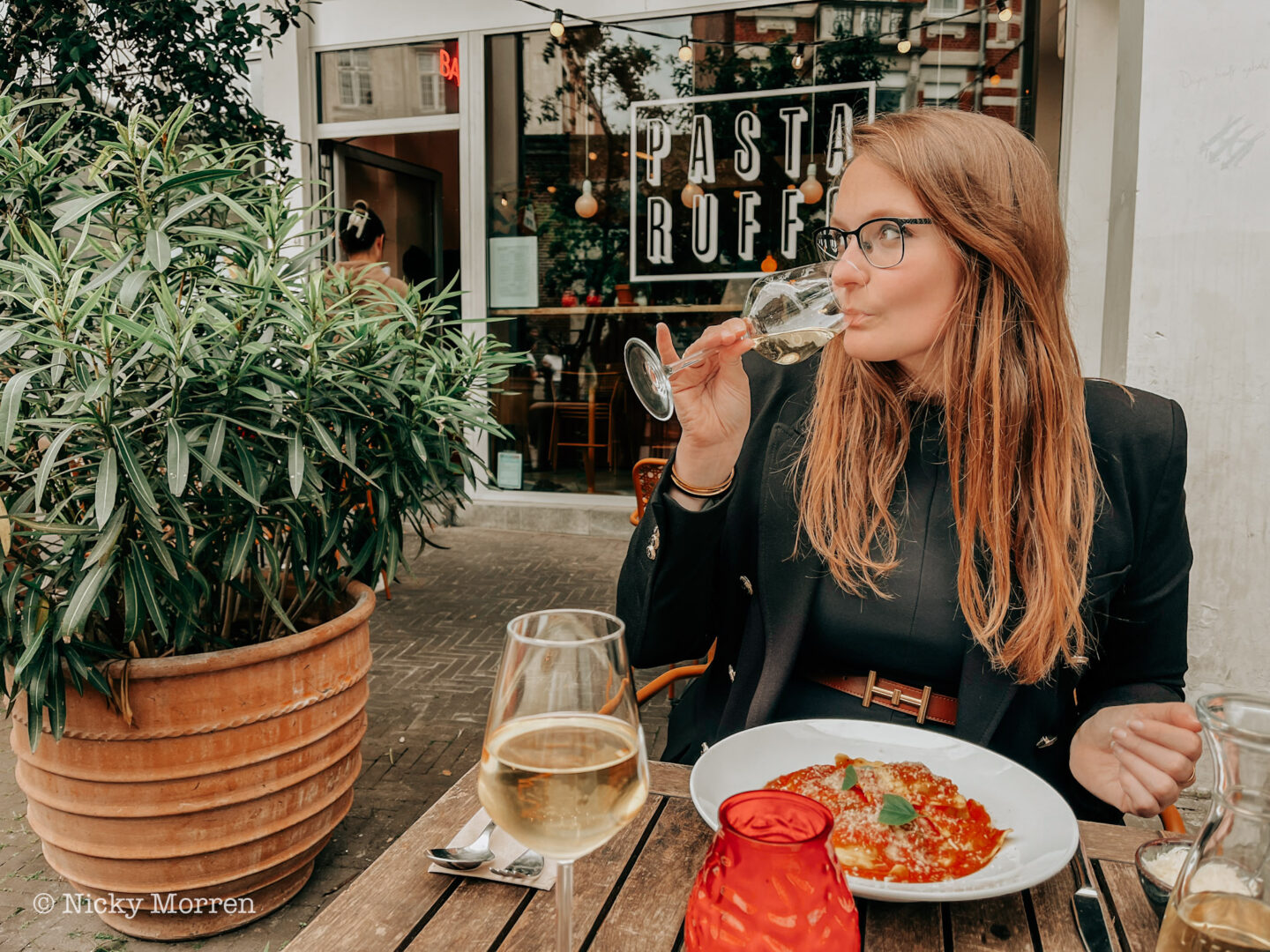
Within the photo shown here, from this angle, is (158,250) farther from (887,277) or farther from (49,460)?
(887,277)

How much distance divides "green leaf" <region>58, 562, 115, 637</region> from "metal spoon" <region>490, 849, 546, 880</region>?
1.23m

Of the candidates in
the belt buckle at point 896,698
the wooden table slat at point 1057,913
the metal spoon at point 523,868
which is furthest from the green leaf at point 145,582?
the wooden table slat at point 1057,913

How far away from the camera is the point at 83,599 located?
1776 millimetres

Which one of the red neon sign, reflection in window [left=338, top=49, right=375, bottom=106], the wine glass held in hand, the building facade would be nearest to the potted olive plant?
the wine glass held in hand

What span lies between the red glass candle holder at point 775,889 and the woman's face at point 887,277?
1.01 m

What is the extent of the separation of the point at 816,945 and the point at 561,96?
7033 millimetres

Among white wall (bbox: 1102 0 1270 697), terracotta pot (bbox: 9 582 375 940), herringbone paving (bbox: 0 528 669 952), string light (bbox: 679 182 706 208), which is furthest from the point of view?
string light (bbox: 679 182 706 208)

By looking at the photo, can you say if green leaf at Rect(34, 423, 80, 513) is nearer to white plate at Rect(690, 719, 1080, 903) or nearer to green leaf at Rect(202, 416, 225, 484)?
green leaf at Rect(202, 416, 225, 484)

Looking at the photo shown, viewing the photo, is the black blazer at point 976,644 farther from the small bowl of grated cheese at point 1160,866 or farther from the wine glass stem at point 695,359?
the small bowl of grated cheese at point 1160,866

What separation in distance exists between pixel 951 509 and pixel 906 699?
36 centimetres

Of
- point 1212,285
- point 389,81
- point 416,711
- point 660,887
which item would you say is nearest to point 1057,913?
point 660,887

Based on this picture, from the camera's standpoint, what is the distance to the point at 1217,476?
8.87 ft

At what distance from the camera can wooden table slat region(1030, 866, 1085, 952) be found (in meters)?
0.89

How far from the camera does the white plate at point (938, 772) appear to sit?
877 mm
